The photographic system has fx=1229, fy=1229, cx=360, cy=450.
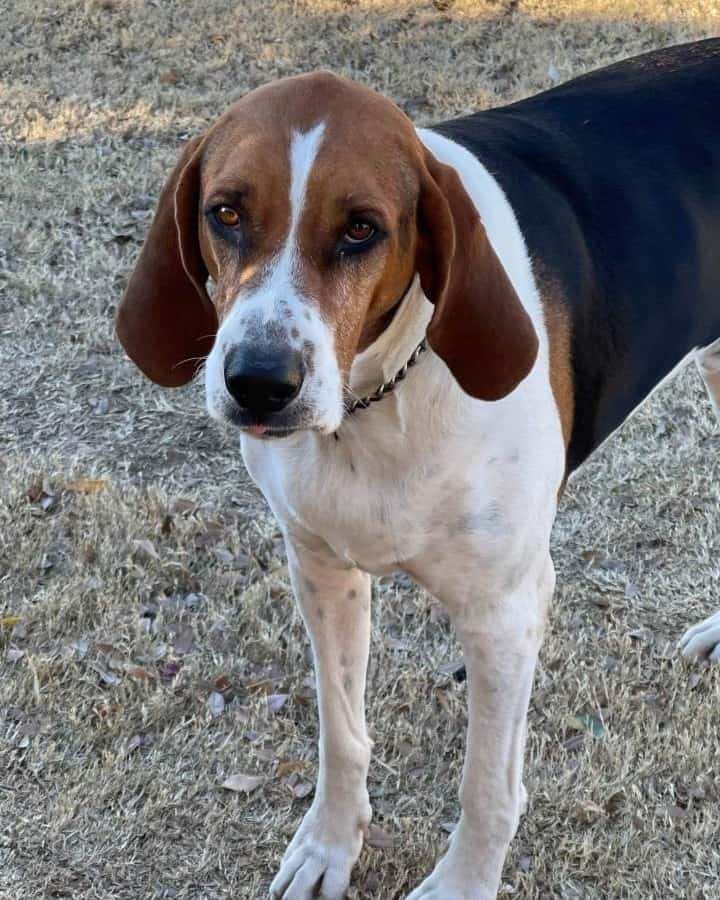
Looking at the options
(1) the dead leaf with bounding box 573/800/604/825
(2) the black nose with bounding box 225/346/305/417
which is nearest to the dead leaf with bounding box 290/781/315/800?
(1) the dead leaf with bounding box 573/800/604/825

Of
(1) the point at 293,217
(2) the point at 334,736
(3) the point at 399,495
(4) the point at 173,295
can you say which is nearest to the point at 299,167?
(1) the point at 293,217

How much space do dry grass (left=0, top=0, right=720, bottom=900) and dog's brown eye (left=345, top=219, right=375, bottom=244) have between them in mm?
1837

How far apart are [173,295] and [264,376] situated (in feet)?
1.76

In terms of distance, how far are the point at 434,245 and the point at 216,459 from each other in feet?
8.62

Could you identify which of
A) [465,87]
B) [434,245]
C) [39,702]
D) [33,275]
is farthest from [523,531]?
[465,87]

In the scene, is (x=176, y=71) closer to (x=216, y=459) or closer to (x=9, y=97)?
(x=9, y=97)

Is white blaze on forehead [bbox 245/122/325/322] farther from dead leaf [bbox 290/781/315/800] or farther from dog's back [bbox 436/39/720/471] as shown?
dead leaf [bbox 290/781/315/800]

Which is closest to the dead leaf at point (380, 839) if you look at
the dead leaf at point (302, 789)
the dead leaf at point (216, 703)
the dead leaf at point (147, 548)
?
the dead leaf at point (302, 789)

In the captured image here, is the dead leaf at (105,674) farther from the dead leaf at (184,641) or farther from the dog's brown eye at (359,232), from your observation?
the dog's brown eye at (359,232)

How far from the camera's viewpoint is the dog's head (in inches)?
83.7

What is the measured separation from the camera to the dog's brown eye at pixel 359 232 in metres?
2.19

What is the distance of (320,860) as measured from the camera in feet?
10.5

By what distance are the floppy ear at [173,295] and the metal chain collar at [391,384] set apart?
0.35m

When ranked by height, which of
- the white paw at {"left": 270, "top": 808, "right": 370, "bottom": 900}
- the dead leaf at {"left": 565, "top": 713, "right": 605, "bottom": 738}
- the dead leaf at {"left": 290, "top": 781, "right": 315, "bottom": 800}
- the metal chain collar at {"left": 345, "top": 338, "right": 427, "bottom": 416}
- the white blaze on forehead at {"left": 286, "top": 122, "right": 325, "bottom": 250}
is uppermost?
the white blaze on forehead at {"left": 286, "top": 122, "right": 325, "bottom": 250}
